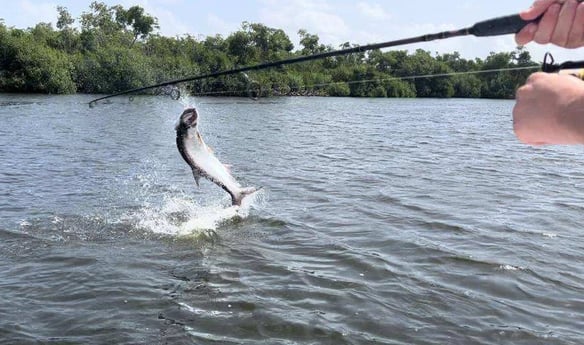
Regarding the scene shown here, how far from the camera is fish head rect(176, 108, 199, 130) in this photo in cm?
927

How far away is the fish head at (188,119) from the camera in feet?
30.4

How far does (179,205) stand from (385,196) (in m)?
4.74

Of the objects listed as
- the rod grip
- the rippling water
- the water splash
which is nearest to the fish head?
the rippling water

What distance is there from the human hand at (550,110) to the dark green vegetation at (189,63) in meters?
41.4

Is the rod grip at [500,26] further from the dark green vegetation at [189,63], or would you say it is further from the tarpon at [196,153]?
the dark green vegetation at [189,63]

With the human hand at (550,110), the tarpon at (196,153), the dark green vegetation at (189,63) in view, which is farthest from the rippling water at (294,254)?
the dark green vegetation at (189,63)

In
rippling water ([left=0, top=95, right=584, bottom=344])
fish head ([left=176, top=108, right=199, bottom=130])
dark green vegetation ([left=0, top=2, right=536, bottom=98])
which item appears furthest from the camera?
dark green vegetation ([left=0, top=2, right=536, bottom=98])

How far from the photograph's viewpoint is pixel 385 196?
551 inches

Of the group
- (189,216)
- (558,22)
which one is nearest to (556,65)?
(558,22)

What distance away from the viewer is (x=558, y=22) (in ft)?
8.05

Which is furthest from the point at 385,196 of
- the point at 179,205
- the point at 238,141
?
the point at 238,141

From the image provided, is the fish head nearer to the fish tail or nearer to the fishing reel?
the fish tail

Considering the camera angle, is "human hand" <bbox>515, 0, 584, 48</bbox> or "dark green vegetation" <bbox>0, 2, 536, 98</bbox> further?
"dark green vegetation" <bbox>0, 2, 536, 98</bbox>

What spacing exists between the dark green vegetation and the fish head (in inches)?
1339
